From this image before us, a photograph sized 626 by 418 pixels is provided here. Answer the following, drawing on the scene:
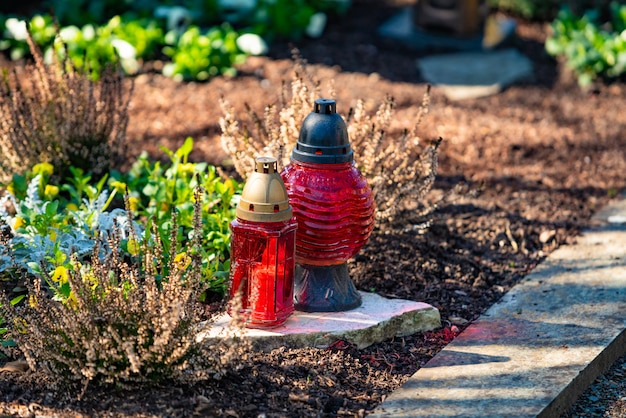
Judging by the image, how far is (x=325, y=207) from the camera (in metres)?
3.26

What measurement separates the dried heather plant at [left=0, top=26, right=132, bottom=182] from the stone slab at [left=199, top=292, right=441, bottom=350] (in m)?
1.57

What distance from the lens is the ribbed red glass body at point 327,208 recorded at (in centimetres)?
325

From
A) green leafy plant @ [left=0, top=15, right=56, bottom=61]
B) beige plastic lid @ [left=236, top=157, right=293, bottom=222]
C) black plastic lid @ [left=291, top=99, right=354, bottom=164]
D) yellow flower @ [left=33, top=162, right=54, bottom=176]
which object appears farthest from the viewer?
green leafy plant @ [left=0, top=15, right=56, bottom=61]

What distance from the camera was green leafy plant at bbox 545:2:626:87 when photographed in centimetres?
706

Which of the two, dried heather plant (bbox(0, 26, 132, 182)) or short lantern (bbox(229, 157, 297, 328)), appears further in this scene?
dried heather plant (bbox(0, 26, 132, 182))

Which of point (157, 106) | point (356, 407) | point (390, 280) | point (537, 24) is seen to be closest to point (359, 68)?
point (157, 106)

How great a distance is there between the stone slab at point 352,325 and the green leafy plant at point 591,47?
13.9 feet

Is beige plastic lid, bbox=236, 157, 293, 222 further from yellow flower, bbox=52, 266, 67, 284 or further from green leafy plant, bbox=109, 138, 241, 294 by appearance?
yellow flower, bbox=52, 266, 67, 284

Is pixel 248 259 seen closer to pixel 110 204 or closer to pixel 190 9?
pixel 110 204

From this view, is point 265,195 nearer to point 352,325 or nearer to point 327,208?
point 327,208

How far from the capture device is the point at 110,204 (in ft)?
Answer: 14.1

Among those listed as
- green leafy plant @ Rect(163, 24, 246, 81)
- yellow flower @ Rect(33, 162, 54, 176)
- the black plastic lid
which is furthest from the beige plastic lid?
green leafy plant @ Rect(163, 24, 246, 81)

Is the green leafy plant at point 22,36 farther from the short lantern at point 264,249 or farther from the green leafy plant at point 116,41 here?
the short lantern at point 264,249

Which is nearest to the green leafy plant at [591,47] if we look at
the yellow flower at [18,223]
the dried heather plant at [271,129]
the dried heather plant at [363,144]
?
the dried heather plant at [363,144]
